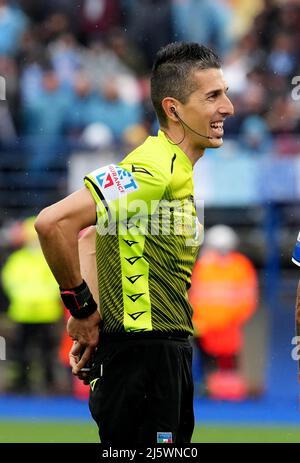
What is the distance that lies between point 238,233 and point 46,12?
435 centimetres

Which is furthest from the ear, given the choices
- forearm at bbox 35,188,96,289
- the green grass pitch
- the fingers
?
the green grass pitch

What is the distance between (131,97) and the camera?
15.6 metres

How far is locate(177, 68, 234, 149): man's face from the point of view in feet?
16.5

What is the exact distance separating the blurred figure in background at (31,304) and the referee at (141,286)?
985 cm

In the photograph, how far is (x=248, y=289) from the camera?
Result: 14.6 metres

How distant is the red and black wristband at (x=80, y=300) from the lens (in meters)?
4.79

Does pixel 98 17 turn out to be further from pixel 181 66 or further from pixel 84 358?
pixel 84 358

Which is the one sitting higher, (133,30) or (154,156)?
(133,30)

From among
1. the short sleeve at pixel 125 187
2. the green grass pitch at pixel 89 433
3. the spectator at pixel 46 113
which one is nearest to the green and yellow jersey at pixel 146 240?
the short sleeve at pixel 125 187

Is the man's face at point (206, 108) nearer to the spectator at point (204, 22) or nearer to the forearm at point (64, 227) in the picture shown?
the forearm at point (64, 227)

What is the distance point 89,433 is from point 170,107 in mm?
6282

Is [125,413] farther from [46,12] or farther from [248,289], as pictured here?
[46,12]

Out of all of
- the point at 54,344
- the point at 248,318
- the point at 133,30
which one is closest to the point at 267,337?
the point at 248,318

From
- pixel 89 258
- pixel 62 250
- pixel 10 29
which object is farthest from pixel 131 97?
pixel 62 250
